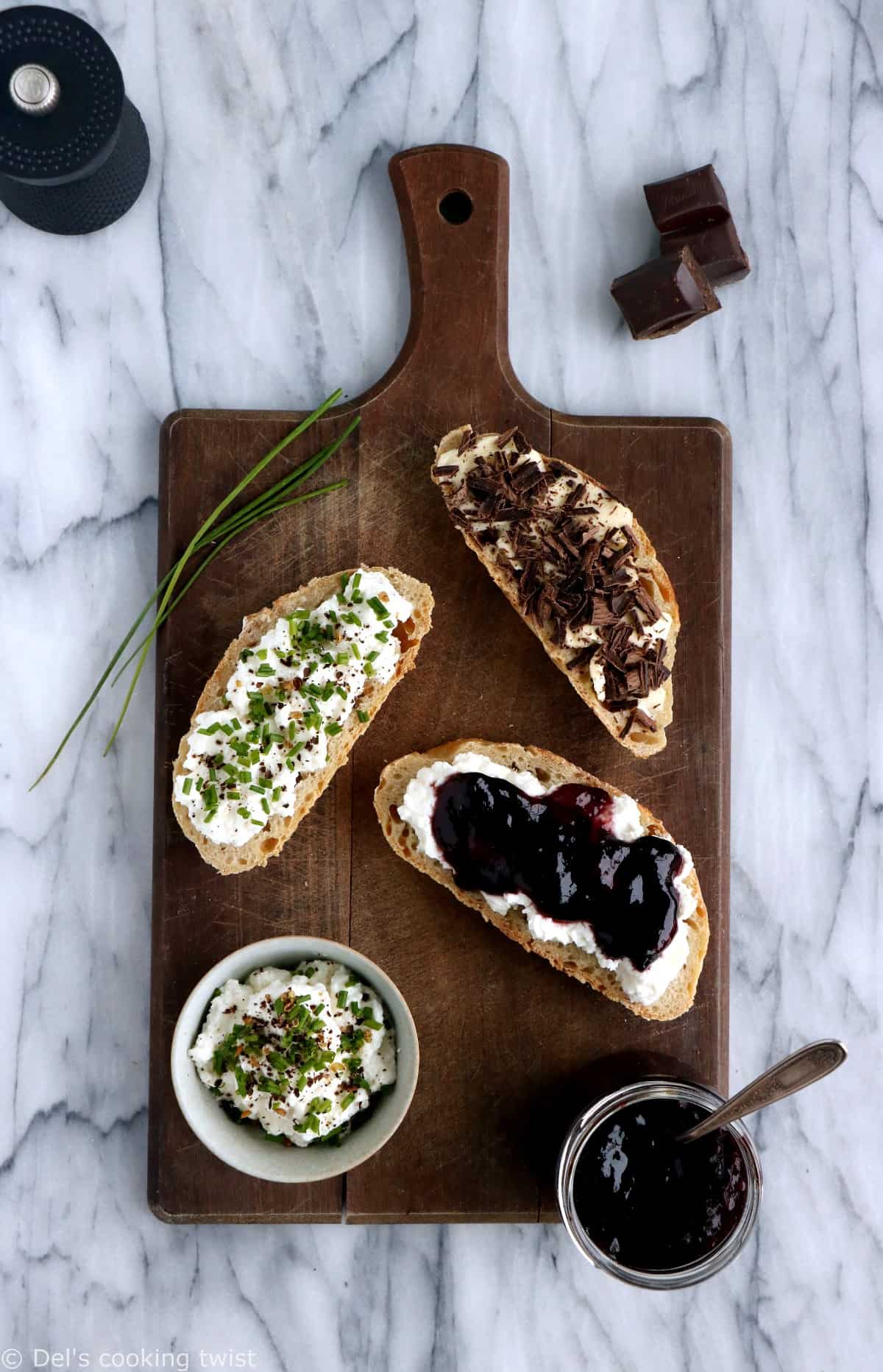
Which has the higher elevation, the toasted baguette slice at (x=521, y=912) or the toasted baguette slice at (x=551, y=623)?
the toasted baguette slice at (x=551, y=623)

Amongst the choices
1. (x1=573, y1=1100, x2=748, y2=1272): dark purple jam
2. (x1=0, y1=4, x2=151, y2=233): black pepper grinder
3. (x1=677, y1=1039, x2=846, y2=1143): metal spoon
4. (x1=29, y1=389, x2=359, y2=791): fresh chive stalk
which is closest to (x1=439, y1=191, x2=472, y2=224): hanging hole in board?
(x1=29, y1=389, x2=359, y2=791): fresh chive stalk

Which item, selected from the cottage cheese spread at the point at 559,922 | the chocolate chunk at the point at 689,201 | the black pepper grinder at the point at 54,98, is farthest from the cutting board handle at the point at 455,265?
the cottage cheese spread at the point at 559,922

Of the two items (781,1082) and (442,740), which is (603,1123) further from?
(442,740)

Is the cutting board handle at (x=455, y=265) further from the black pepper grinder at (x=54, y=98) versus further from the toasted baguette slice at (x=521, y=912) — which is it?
the toasted baguette slice at (x=521, y=912)

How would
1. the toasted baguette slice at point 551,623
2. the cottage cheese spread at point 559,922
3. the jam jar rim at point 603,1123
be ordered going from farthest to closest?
the toasted baguette slice at point 551,623, the cottage cheese spread at point 559,922, the jam jar rim at point 603,1123

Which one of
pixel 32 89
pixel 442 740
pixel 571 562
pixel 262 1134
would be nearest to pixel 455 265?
pixel 571 562

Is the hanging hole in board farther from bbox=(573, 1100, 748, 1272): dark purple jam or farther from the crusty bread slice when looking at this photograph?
bbox=(573, 1100, 748, 1272): dark purple jam

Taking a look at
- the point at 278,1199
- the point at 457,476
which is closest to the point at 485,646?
the point at 457,476
